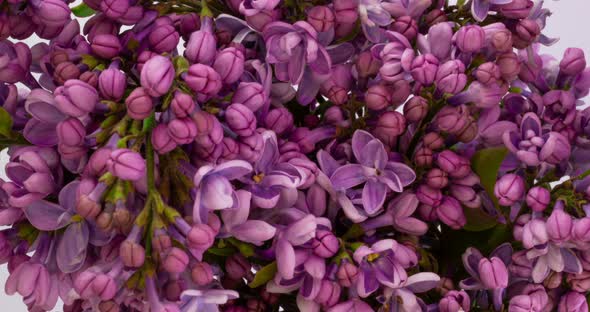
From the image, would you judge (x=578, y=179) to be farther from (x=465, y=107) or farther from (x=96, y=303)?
(x=96, y=303)

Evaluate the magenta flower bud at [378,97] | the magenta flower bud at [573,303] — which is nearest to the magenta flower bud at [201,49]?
the magenta flower bud at [378,97]

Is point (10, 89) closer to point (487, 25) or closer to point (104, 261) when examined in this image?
point (104, 261)

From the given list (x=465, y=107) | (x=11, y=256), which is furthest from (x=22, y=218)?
(x=465, y=107)

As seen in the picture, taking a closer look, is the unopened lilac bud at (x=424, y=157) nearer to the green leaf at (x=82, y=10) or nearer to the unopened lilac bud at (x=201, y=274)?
the unopened lilac bud at (x=201, y=274)

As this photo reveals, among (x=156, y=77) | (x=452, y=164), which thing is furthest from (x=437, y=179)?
(x=156, y=77)

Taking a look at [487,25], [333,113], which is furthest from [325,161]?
[487,25]

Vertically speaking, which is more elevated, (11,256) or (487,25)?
(487,25)

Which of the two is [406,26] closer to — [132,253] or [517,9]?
[517,9]
